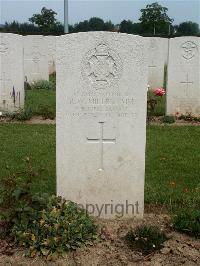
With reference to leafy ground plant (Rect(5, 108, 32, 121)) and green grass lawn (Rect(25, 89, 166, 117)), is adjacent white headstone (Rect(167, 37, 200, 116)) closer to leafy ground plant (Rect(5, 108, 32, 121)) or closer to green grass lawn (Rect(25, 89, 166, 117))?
green grass lawn (Rect(25, 89, 166, 117))

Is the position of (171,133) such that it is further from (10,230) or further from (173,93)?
(10,230)

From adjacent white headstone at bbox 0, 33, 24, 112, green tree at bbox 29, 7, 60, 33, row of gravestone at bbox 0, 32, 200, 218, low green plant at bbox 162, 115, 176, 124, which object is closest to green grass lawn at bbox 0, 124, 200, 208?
Result: low green plant at bbox 162, 115, 176, 124

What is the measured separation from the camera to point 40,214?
13.5ft

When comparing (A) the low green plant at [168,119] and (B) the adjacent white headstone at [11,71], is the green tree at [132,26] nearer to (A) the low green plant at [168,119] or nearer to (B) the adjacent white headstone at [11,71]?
(B) the adjacent white headstone at [11,71]

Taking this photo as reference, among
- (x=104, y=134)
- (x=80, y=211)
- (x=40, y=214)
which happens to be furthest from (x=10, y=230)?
(x=104, y=134)

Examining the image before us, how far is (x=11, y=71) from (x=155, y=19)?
30641mm

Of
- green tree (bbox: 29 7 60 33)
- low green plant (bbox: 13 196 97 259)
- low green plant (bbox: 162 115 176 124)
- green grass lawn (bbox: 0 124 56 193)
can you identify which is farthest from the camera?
green tree (bbox: 29 7 60 33)

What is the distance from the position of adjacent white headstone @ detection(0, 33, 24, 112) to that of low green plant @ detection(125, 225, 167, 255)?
6.65 m

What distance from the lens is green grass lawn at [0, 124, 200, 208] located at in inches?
224

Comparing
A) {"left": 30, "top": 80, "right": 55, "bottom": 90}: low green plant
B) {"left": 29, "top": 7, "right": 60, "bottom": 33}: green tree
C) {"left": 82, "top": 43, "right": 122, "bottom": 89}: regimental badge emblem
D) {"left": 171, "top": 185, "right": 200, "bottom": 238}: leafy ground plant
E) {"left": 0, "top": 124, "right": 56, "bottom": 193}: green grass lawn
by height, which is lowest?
{"left": 171, "top": 185, "right": 200, "bottom": 238}: leafy ground plant

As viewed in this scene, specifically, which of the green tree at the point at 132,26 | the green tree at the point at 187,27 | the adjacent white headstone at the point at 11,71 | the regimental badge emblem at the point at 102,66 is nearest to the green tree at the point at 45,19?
the green tree at the point at 132,26

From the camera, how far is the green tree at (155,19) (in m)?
38.7

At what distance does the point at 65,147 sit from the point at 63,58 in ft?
2.64

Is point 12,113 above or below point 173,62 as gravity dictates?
below
